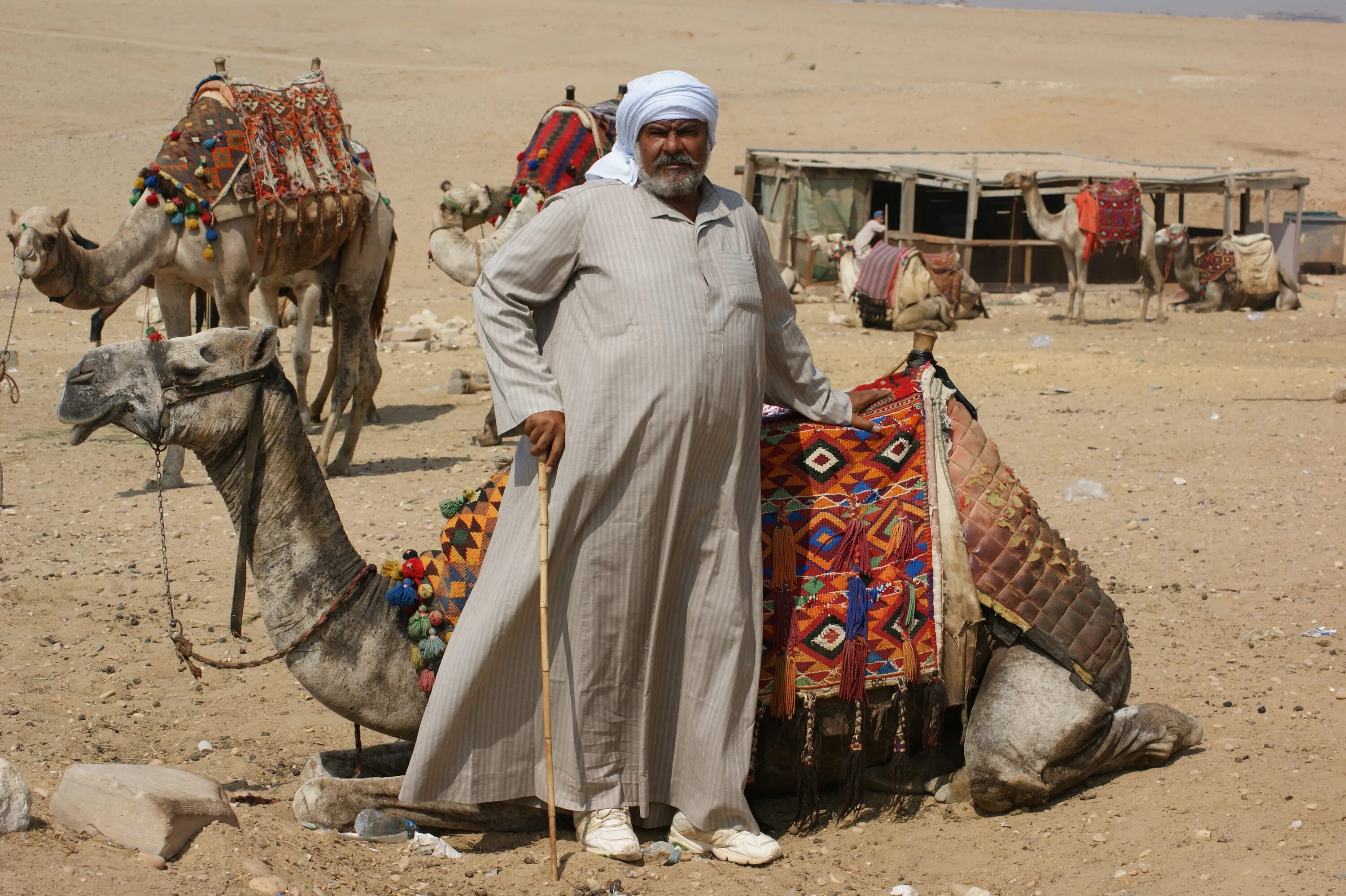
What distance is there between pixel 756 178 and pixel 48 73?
2335 cm

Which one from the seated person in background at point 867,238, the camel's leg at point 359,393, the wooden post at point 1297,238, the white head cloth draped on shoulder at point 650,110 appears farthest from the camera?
the wooden post at point 1297,238

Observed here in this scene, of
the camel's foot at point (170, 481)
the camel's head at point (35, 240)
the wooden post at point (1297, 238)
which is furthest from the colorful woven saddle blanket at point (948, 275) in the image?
the camel's head at point (35, 240)

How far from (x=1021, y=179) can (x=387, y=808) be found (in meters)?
16.2

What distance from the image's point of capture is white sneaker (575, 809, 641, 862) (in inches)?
145

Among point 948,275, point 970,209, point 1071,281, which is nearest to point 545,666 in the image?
point 948,275

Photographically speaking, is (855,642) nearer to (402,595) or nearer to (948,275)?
(402,595)

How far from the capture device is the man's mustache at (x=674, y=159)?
3.61m

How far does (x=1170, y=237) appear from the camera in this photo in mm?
19156

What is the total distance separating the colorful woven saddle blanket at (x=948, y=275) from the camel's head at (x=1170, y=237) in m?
3.74

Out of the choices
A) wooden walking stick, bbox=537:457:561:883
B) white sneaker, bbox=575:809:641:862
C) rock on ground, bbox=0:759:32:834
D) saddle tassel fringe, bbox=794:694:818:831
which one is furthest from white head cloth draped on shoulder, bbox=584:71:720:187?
rock on ground, bbox=0:759:32:834

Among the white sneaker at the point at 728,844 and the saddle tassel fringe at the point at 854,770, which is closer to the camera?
the white sneaker at the point at 728,844

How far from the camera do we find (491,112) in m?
35.4

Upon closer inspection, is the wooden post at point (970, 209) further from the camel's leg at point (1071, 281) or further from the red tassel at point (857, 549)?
the red tassel at point (857, 549)

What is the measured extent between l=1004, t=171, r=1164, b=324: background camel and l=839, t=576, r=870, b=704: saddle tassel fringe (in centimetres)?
1461
